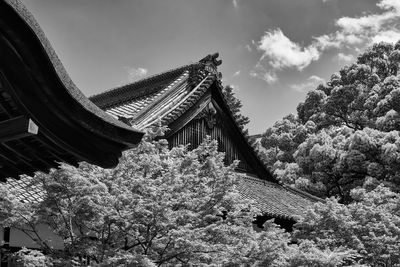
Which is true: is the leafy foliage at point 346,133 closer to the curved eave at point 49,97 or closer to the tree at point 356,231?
the tree at point 356,231

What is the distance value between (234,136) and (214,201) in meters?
8.16

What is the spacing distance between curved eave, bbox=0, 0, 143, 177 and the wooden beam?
45 mm

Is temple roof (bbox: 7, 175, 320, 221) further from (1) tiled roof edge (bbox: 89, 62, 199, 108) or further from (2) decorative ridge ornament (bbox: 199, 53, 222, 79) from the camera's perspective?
(1) tiled roof edge (bbox: 89, 62, 199, 108)

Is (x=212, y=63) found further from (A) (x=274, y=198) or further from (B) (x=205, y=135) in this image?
(A) (x=274, y=198)

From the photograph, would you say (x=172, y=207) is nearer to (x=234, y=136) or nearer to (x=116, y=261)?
(x=116, y=261)

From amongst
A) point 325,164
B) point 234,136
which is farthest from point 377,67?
point 234,136

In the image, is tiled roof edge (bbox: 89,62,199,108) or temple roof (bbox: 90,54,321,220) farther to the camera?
tiled roof edge (bbox: 89,62,199,108)

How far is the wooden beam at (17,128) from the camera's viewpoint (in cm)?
272

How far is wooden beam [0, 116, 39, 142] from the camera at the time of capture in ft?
8.91

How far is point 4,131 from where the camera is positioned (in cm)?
282

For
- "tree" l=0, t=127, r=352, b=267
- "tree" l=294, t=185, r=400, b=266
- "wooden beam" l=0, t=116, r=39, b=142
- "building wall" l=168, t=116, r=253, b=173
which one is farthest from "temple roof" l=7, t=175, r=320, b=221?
"wooden beam" l=0, t=116, r=39, b=142

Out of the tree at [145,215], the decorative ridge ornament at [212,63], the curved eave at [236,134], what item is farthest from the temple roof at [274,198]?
the tree at [145,215]

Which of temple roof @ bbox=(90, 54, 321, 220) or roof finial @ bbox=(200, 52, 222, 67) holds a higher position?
roof finial @ bbox=(200, 52, 222, 67)

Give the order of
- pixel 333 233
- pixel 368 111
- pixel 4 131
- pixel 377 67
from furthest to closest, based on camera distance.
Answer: pixel 377 67 < pixel 368 111 < pixel 333 233 < pixel 4 131
